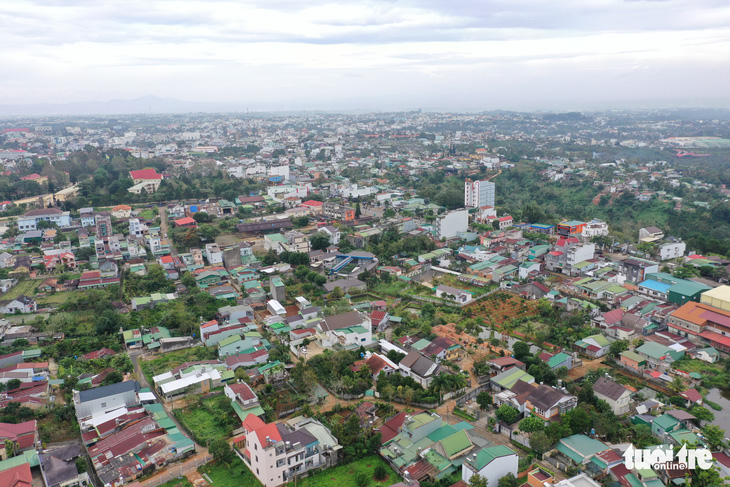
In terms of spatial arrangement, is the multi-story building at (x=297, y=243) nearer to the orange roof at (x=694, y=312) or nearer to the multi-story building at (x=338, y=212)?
the multi-story building at (x=338, y=212)

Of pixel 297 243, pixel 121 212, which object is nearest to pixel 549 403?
pixel 297 243

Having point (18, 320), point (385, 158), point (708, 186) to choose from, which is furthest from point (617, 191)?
point (18, 320)

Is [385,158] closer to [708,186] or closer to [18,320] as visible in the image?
[708,186]

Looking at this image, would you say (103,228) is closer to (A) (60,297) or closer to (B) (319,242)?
(A) (60,297)

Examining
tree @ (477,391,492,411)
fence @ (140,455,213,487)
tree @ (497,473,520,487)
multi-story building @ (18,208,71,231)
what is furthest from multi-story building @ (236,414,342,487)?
multi-story building @ (18,208,71,231)

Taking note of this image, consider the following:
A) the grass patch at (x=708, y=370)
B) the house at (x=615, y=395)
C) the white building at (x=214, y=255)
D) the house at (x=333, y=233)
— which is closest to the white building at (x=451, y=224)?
the house at (x=333, y=233)

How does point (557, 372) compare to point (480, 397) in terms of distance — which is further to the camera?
point (557, 372)
